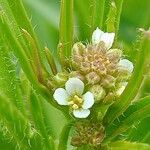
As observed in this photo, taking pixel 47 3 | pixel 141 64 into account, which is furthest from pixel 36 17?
pixel 141 64

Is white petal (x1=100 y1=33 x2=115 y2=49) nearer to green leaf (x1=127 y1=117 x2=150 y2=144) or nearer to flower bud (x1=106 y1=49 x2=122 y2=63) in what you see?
flower bud (x1=106 y1=49 x2=122 y2=63)

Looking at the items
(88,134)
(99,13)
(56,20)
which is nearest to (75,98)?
(88,134)

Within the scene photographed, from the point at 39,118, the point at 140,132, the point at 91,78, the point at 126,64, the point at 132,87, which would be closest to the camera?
the point at 132,87

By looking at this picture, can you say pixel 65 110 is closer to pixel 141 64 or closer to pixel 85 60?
pixel 85 60

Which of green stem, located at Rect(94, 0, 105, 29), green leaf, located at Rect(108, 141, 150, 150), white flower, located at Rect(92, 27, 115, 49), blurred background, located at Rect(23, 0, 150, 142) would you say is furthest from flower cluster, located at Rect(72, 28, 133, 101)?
blurred background, located at Rect(23, 0, 150, 142)

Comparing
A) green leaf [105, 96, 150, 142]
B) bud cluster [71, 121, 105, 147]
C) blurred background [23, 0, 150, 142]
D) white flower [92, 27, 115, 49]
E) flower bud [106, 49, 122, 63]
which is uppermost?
white flower [92, 27, 115, 49]

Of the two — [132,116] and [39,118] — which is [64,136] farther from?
[132,116]
